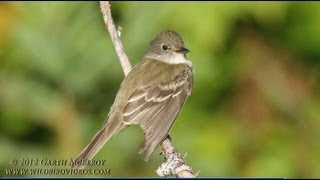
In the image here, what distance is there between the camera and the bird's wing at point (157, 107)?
8617 millimetres

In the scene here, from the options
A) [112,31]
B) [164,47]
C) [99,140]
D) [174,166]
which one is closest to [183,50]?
[164,47]

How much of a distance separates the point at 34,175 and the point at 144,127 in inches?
36.0

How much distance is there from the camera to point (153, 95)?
29.8 feet

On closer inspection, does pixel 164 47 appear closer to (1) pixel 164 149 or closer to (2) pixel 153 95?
(2) pixel 153 95

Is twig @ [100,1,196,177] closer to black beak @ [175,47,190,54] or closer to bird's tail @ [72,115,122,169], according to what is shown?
bird's tail @ [72,115,122,169]

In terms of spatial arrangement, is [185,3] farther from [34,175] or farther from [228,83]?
[34,175]

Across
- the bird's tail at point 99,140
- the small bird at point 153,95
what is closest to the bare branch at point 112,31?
the small bird at point 153,95

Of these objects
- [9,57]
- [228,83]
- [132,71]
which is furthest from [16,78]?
[228,83]

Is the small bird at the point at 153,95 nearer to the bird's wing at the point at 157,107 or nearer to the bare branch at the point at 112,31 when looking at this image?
the bird's wing at the point at 157,107

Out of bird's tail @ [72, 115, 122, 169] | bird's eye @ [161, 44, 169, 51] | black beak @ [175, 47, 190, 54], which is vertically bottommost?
bird's tail @ [72, 115, 122, 169]

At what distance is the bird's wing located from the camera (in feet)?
28.3

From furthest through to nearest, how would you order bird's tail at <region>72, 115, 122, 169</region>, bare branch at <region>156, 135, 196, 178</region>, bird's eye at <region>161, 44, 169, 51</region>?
bird's eye at <region>161, 44, 169, 51</region> < bird's tail at <region>72, 115, 122, 169</region> < bare branch at <region>156, 135, 196, 178</region>

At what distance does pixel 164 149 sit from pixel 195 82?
1.19m

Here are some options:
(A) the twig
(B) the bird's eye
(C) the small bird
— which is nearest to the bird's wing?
(C) the small bird
